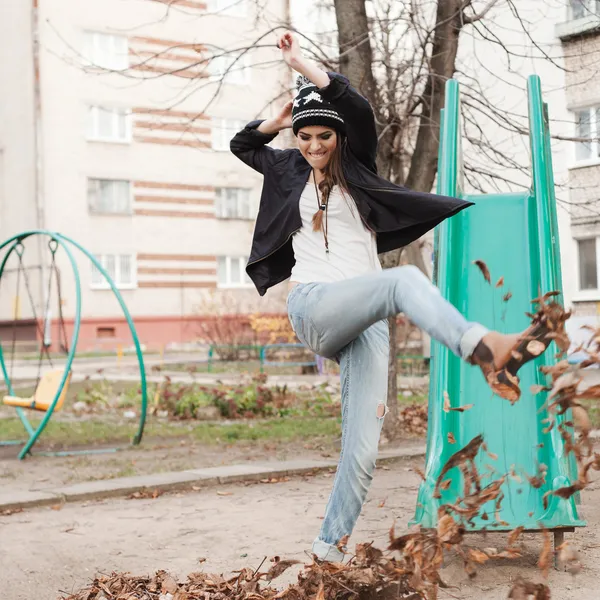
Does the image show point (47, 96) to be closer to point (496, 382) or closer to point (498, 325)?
point (498, 325)

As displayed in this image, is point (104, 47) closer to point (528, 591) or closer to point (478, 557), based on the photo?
point (478, 557)

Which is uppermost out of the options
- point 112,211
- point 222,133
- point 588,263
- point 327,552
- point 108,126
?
point 222,133

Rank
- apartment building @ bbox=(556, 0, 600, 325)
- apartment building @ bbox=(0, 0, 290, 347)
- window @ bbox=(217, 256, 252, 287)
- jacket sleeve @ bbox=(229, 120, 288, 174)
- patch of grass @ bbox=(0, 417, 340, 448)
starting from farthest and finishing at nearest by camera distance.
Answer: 1. window @ bbox=(217, 256, 252, 287)
2. apartment building @ bbox=(0, 0, 290, 347)
3. apartment building @ bbox=(556, 0, 600, 325)
4. patch of grass @ bbox=(0, 417, 340, 448)
5. jacket sleeve @ bbox=(229, 120, 288, 174)

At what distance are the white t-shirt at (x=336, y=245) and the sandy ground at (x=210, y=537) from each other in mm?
871

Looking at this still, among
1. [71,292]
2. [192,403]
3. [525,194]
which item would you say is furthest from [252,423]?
[71,292]

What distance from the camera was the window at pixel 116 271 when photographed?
28.3 metres

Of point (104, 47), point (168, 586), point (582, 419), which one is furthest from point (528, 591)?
point (104, 47)

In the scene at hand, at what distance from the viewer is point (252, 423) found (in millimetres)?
10547

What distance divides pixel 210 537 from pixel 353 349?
2040 mm

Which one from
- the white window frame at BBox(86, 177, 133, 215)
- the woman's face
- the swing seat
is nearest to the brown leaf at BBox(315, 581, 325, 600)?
the woman's face

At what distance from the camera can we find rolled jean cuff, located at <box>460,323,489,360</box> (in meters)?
2.75

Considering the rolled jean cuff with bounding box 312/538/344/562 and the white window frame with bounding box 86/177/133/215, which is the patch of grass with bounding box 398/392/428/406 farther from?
the white window frame with bounding box 86/177/133/215

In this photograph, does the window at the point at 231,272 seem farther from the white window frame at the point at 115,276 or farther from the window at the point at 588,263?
the window at the point at 588,263

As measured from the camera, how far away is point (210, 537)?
5.08 m
